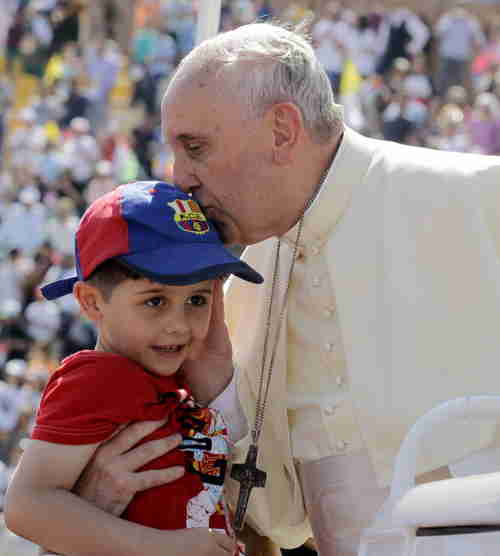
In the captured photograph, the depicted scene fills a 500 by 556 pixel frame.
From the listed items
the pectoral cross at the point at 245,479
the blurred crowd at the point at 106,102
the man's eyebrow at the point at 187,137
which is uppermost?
the man's eyebrow at the point at 187,137

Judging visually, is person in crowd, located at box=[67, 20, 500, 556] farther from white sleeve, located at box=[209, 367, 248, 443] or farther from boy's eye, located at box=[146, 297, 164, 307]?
boy's eye, located at box=[146, 297, 164, 307]

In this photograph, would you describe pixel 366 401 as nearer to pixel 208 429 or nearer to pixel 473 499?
pixel 208 429

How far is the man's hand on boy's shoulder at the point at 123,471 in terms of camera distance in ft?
8.55

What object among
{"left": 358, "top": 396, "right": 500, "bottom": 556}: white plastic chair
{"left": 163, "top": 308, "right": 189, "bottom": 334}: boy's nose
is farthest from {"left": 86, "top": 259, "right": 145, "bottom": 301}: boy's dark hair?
{"left": 358, "top": 396, "right": 500, "bottom": 556}: white plastic chair

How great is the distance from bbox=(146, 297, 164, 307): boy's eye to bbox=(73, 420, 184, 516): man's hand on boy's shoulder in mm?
243

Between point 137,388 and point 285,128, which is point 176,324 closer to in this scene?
point 137,388

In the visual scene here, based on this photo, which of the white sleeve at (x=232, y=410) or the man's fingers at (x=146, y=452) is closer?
the man's fingers at (x=146, y=452)

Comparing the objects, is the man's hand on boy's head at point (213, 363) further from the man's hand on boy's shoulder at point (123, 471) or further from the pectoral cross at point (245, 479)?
the man's hand on boy's shoulder at point (123, 471)

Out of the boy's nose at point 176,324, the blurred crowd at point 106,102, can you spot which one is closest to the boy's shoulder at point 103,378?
the boy's nose at point 176,324

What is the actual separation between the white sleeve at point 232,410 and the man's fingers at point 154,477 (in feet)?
1.42

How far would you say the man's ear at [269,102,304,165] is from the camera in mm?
3010

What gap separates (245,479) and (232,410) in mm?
239

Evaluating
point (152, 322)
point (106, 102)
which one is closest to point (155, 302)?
point (152, 322)

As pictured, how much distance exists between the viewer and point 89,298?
2.75m
